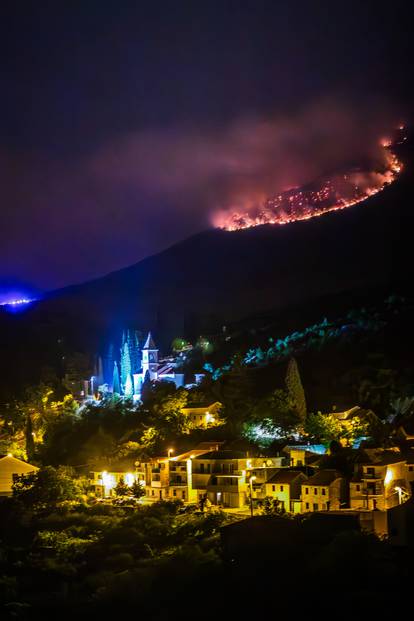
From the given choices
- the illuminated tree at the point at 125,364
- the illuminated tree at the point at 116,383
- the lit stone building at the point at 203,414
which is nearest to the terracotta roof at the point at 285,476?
the lit stone building at the point at 203,414

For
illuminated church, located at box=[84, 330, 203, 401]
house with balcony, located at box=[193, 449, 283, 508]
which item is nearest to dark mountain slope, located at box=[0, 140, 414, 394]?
illuminated church, located at box=[84, 330, 203, 401]

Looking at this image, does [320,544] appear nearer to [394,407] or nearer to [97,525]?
[97,525]

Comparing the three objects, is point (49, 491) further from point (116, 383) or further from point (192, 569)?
point (116, 383)

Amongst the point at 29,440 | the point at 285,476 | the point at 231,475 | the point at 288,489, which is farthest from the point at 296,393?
the point at 29,440

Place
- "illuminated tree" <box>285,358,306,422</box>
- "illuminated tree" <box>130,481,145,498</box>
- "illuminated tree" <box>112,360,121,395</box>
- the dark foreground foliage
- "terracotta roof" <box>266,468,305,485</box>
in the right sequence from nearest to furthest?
1. the dark foreground foliage
2. "terracotta roof" <box>266,468,305,485</box>
3. "illuminated tree" <box>130,481,145,498</box>
4. "illuminated tree" <box>285,358,306,422</box>
5. "illuminated tree" <box>112,360,121,395</box>

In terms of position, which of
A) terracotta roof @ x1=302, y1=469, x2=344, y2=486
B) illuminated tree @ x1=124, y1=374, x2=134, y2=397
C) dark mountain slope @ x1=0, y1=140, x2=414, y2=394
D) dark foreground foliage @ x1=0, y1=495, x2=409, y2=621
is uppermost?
dark mountain slope @ x1=0, y1=140, x2=414, y2=394

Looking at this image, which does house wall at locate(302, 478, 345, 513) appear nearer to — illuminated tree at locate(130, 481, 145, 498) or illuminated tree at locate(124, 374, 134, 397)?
illuminated tree at locate(130, 481, 145, 498)

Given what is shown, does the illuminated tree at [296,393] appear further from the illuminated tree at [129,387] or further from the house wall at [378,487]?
the illuminated tree at [129,387]
